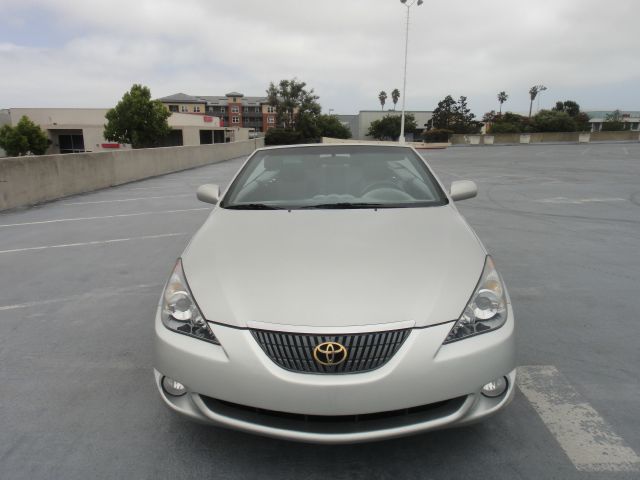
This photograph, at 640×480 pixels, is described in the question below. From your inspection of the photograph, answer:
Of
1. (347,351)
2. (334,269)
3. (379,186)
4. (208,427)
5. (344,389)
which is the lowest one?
(208,427)

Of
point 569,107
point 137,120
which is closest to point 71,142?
point 137,120

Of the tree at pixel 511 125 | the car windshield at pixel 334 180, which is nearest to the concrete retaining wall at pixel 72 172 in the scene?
the car windshield at pixel 334 180

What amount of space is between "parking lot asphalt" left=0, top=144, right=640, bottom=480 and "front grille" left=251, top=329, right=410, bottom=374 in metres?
0.57

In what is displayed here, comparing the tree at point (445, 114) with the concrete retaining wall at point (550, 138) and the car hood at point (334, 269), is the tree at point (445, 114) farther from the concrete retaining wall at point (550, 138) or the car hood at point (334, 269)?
the car hood at point (334, 269)

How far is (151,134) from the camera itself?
65.6m

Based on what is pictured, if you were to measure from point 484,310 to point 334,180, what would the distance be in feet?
5.65

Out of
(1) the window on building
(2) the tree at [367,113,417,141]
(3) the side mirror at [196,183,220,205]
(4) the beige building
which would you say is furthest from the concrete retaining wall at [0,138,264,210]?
(2) the tree at [367,113,417,141]

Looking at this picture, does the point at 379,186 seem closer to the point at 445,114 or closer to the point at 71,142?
the point at 71,142

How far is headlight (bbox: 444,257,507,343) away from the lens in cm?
197

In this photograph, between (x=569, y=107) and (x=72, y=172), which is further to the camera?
(x=569, y=107)

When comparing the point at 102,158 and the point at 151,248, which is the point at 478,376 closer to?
the point at 151,248

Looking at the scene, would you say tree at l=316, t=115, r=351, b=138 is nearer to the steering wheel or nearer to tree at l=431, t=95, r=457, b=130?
tree at l=431, t=95, r=457, b=130

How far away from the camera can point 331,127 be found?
104 meters

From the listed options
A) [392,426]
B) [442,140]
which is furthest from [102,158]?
[442,140]
